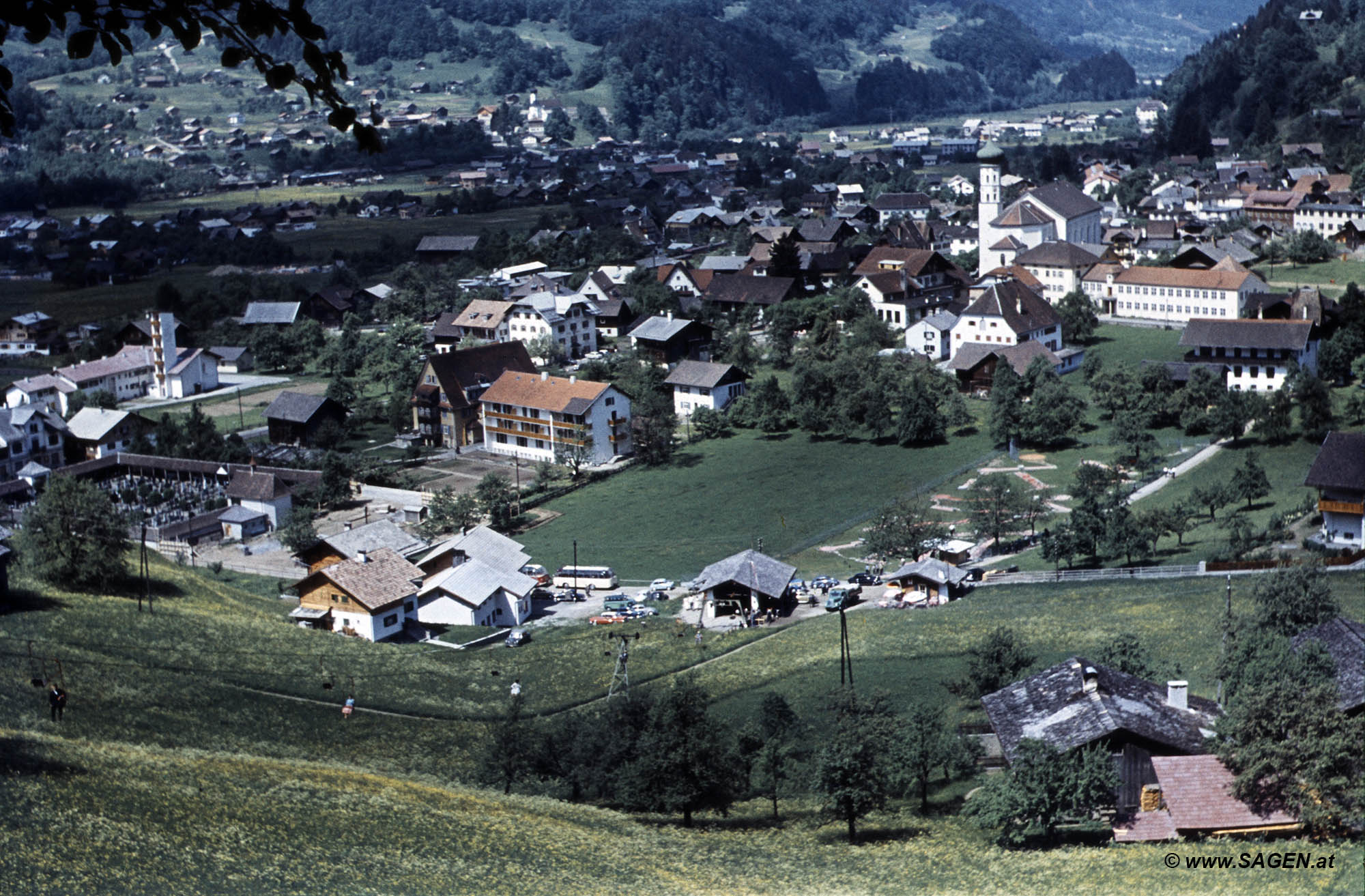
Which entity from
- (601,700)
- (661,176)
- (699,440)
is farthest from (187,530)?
(661,176)

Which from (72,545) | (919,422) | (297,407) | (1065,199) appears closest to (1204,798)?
(72,545)

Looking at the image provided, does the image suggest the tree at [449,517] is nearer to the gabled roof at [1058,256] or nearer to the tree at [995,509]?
the tree at [995,509]

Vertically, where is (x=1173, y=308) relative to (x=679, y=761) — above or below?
above

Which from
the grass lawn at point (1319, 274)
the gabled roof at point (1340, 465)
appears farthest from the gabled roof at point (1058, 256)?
the gabled roof at point (1340, 465)

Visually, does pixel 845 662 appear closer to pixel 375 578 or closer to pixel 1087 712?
pixel 1087 712

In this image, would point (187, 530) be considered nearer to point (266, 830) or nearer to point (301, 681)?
point (301, 681)
